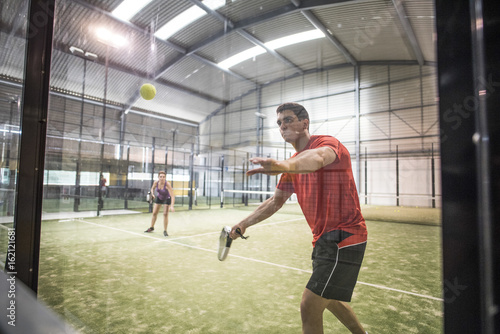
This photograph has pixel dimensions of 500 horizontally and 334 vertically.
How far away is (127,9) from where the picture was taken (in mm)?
4484

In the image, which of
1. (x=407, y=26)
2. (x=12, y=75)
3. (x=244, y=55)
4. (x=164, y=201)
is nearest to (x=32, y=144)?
(x=12, y=75)

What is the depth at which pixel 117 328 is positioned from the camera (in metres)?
1.66

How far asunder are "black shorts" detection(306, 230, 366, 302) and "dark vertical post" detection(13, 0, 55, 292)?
5.67 feet

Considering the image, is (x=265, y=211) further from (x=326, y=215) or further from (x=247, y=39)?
(x=247, y=39)

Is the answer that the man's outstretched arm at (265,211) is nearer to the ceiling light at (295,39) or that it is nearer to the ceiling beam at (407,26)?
the ceiling beam at (407,26)

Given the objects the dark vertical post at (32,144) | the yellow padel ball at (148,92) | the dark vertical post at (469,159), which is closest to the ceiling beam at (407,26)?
the dark vertical post at (469,159)

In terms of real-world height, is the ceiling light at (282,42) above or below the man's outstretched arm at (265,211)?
above

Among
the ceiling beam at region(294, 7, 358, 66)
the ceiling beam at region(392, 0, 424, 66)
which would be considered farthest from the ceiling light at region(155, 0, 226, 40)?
the ceiling beam at region(392, 0, 424, 66)

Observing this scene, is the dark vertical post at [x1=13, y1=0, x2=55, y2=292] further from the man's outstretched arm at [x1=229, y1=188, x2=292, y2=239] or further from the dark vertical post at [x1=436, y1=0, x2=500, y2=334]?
the dark vertical post at [x1=436, y1=0, x2=500, y2=334]

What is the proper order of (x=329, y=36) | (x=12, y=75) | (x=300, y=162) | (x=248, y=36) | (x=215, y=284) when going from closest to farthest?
(x=300, y=162) < (x=329, y=36) < (x=12, y=75) < (x=248, y=36) < (x=215, y=284)

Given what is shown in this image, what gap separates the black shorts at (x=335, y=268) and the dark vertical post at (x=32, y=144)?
1.73 metres

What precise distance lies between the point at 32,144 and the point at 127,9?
3.83 meters

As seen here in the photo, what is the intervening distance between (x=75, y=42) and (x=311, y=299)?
509cm

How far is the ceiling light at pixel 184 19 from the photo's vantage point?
95.4 inches
